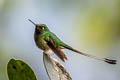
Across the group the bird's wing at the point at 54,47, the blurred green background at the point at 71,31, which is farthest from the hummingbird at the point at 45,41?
the blurred green background at the point at 71,31

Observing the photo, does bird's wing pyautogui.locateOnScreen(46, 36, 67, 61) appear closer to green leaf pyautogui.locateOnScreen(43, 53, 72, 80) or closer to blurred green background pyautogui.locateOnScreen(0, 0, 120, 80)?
green leaf pyautogui.locateOnScreen(43, 53, 72, 80)

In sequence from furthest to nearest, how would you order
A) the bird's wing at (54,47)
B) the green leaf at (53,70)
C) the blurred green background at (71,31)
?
the blurred green background at (71,31) < the bird's wing at (54,47) < the green leaf at (53,70)

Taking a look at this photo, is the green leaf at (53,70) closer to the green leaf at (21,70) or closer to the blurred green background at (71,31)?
the green leaf at (21,70)

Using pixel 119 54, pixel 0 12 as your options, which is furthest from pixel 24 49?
pixel 119 54

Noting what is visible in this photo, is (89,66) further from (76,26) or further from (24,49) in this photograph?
(24,49)

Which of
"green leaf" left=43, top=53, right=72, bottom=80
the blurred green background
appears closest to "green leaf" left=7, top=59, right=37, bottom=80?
"green leaf" left=43, top=53, right=72, bottom=80

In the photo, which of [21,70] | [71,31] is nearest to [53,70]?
[21,70]

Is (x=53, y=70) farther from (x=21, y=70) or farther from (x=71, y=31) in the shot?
(x=71, y=31)

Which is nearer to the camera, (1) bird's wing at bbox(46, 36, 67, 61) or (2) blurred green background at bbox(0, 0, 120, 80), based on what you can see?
(1) bird's wing at bbox(46, 36, 67, 61)
